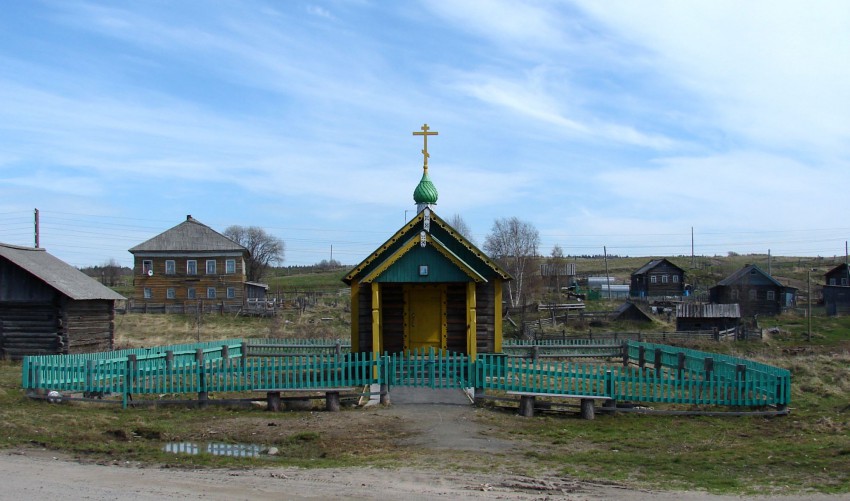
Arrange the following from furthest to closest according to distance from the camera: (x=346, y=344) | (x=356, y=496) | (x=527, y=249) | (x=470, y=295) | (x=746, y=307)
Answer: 1. (x=527, y=249)
2. (x=746, y=307)
3. (x=346, y=344)
4. (x=470, y=295)
5. (x=356, y=496)

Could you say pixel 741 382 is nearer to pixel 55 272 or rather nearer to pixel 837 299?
pixel 55 272

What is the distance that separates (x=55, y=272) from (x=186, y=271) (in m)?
31.3

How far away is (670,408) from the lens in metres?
19.4

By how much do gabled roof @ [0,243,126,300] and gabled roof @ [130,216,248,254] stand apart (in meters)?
28.3

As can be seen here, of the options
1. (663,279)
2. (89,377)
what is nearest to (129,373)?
(89,377)

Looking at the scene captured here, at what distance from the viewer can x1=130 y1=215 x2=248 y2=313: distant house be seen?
60.3 m

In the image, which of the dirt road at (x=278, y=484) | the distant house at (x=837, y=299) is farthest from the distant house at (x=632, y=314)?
the dirt road at (x=278, y=484)

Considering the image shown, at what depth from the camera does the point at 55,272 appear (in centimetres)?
2950

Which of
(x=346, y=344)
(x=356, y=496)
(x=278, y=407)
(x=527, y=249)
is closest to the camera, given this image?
(x=356, y=496)

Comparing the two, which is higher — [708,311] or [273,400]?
[708,311]

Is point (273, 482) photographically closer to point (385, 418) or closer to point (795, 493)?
point (385, 418)

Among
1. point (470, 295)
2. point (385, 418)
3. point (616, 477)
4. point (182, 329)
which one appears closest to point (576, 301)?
point (182, 329)

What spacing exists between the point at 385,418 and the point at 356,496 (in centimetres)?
686

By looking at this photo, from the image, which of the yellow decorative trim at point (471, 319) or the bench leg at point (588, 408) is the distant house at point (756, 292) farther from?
the bench leg at point (588, 408)
